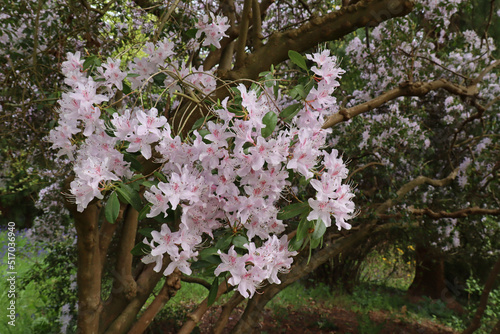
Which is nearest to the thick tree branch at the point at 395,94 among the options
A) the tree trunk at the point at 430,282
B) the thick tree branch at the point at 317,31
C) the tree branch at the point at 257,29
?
the thick tree branch at the point at 317,31

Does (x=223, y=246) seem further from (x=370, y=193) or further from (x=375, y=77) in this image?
(x=375, y=77)

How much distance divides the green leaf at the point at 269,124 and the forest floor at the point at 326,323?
162 inches

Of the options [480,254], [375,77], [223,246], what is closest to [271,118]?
[223,246]

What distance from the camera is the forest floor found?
18.1ft

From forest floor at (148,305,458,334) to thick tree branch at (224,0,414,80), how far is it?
3.56m

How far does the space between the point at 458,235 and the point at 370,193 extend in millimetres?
1812

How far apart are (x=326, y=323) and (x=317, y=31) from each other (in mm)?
4711

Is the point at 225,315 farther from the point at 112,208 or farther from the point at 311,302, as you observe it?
the point at 311,302

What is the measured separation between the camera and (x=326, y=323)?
5773 mm

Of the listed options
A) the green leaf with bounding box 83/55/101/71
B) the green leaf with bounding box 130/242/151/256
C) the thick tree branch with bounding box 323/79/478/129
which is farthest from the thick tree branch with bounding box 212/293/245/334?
the green leaf with bounding box 83/55/101/71

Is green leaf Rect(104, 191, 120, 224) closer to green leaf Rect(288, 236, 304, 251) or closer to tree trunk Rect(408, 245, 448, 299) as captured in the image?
green leaf Rect(288, 236, 304, 251)

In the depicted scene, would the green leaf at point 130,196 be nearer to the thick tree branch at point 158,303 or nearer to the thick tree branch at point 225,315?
the thick tree branch at point 158,303

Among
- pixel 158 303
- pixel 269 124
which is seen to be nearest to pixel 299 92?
pixel 269 124

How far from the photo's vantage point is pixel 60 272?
13.9 ft
